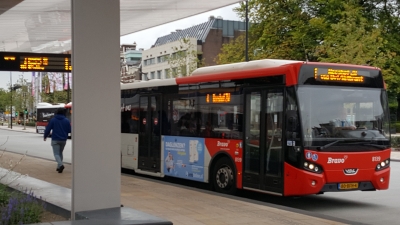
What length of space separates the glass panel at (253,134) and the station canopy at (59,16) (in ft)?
10.1

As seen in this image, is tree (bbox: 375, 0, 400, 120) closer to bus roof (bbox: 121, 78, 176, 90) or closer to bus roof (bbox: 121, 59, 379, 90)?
bus roof (bbox: 121, 78, 176, 90)

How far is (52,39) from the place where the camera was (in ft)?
72.2

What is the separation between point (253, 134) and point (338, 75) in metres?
2.22

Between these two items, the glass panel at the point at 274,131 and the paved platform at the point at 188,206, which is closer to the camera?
the paved platform at the point at 188,206

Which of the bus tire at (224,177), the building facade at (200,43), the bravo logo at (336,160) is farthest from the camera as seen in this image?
the building facade at (200,43)

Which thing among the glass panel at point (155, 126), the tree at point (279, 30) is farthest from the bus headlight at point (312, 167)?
the tree at point (279, 30)

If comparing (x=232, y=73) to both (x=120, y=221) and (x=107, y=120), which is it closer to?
(x=107, y=120)

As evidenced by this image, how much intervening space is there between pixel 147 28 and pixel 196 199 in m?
10.6

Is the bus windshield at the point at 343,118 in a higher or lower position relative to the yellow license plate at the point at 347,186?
higher

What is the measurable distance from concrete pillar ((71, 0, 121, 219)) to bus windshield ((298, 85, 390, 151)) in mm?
5342

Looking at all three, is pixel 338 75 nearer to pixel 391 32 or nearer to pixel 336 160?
pixel 336 160

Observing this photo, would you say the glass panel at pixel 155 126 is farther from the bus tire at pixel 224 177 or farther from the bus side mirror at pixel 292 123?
the bus side mirror at pixel 292 123

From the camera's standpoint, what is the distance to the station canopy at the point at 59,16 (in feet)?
50.9

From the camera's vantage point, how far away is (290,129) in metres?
12.3
